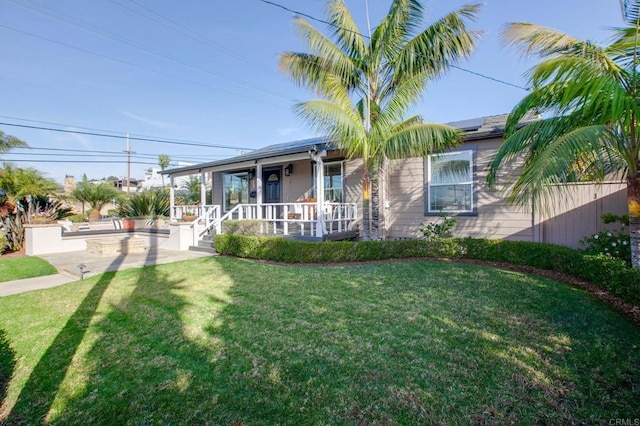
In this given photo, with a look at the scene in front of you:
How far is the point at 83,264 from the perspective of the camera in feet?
25.4

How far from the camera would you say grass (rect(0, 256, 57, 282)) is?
22.6ft

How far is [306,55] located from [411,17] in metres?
2.89

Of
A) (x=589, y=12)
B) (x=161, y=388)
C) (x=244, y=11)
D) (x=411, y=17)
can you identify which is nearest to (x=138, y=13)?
(x=244, y=11)

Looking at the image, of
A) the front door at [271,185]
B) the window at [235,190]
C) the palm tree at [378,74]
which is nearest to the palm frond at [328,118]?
the palm tree at [378,74]

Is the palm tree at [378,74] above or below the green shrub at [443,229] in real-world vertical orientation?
above

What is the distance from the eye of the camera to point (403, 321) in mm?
3754

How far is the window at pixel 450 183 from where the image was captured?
8.70 m

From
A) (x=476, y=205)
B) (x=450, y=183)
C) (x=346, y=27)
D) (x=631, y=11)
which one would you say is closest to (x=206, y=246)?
(x=346, y=27)

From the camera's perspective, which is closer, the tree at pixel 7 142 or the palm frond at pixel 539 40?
the palm frond at pixel 539 40

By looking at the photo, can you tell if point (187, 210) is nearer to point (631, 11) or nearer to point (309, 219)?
point (309, 219)

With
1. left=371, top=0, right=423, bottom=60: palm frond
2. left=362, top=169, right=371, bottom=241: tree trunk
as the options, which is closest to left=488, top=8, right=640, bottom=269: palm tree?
left=371, top=0, right=423, bottom=60: palm frond

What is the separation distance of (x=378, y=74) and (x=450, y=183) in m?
3.73

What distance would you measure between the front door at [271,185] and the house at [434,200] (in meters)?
1.49

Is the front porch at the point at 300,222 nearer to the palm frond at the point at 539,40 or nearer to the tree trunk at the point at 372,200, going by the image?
the tree trunk at the point at 372,200
